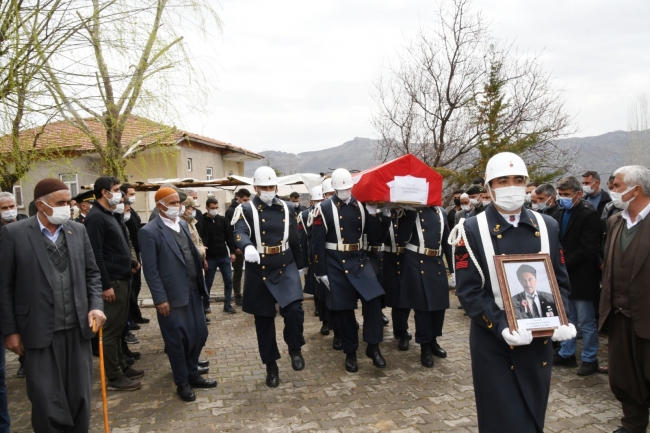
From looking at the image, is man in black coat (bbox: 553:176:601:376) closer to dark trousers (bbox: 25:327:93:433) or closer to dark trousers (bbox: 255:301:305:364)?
dark trousers (bbox: 255:301:305:364)

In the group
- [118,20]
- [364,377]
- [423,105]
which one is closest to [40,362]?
[364,377]

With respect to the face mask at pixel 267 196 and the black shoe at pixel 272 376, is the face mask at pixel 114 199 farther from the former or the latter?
the black shoe at pixel 272 376

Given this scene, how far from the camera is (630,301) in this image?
12.7 feet

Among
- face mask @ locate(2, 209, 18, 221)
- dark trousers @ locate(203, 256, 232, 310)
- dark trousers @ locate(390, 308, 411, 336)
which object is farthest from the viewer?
dark trousers @ locate(203, 256, 232, 310)

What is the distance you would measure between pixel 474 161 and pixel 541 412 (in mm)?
11564

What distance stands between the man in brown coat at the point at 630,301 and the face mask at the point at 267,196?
11.3 ft

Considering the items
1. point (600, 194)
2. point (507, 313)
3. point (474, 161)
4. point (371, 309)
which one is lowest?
point (371, 309)

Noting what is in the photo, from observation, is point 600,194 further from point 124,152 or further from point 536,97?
point 124,152

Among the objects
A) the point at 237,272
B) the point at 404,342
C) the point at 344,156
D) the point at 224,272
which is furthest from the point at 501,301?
the point at 344,156

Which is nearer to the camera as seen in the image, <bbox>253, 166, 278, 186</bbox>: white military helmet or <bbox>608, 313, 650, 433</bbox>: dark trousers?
<bbox>608, 313, 650, 433</bbox>: dark trousers

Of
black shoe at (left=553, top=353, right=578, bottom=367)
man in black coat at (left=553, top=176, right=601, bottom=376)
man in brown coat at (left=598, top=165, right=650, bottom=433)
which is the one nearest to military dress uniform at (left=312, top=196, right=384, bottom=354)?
black shoe at (left=553, top=353, right=578, bottom=367)

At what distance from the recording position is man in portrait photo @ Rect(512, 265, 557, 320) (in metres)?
2.76

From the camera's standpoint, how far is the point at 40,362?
3691 millimetres

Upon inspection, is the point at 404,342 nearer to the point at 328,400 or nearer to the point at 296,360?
the point at 296,360
